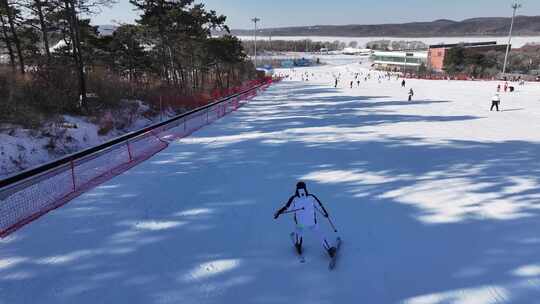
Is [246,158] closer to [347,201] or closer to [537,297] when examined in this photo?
[347,201]

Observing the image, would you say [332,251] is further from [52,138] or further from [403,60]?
[403,60]

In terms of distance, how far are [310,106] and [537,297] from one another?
71.8 ft

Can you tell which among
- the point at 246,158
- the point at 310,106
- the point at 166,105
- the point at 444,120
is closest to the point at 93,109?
the point at 166,105

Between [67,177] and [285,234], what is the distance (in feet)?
21.4

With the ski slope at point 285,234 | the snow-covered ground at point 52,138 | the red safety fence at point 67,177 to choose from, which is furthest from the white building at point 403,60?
the red safety fence at point 67,177

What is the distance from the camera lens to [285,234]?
612 centimetres

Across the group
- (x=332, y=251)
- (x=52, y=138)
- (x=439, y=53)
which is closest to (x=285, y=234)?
(x=332, y=251)

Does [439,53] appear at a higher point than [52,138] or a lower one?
higher

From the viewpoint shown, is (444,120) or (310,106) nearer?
(444,120)

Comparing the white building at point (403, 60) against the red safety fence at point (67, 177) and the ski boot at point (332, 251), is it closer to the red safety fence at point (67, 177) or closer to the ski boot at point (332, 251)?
the red safety fence at point (67, 177)

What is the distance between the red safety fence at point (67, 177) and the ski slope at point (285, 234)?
1.41 ft

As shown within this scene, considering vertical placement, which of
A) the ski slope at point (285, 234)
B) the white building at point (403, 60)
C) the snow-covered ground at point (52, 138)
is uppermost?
the white building at point (403, 60)

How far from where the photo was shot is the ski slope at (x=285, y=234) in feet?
15.2

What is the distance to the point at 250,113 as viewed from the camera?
21.9 meters
